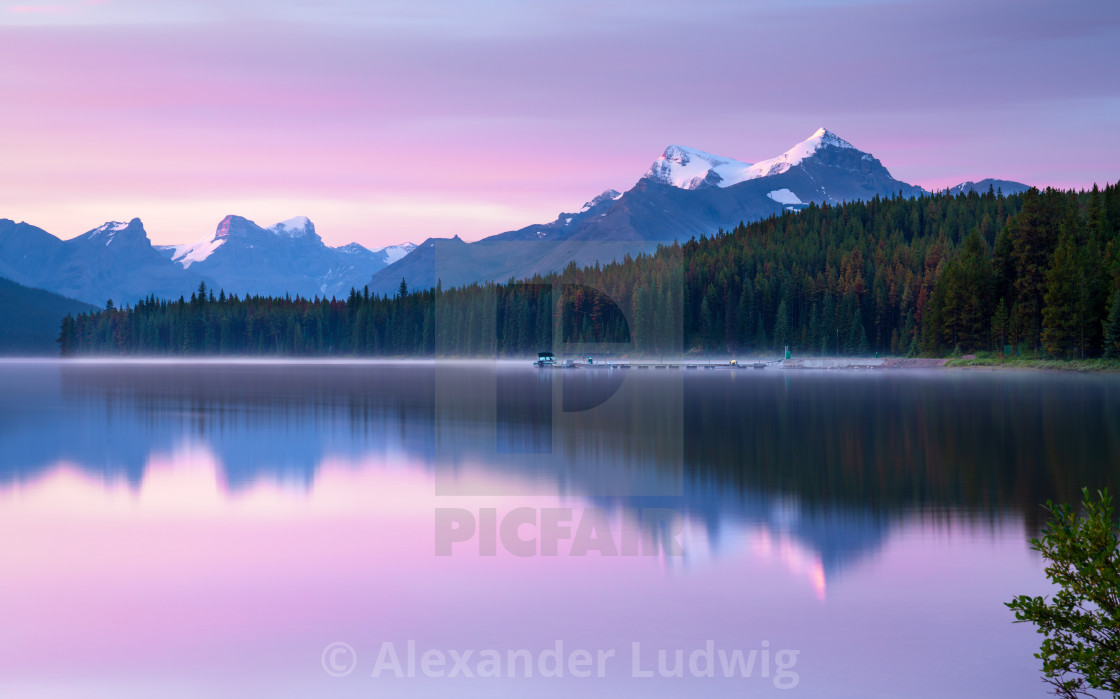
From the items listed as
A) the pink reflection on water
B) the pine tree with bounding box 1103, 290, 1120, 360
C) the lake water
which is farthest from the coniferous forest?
the pink reflection on water

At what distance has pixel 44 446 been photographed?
35125 millimetres

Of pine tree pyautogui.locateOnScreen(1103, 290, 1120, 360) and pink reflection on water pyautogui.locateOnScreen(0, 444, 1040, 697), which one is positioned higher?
pine tree pyautogui.locateOnScreen(1103, 290, 1120, 360)

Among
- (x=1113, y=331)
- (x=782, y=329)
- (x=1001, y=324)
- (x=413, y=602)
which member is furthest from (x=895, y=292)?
(x=413, y=602)

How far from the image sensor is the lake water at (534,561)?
10984 mm

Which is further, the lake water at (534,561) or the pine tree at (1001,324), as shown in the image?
the pine tree at (1001,324)

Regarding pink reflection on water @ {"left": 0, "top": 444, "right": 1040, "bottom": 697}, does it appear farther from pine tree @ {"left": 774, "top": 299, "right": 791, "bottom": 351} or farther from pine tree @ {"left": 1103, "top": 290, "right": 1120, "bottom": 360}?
pine tree @ {"left": 774, "top": 299, "right": 791, "bottom": 351}

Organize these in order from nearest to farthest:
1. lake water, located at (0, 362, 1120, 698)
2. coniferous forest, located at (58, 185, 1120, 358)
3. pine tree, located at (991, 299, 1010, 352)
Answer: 1. lake water, located at (0, 362, 1120, 698)
2. coniferous forest, located at (58, 185, 1120, 358)
3. pine tree, located at (991, 299, 1010, 352)

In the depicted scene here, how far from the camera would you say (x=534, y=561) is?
53.8ft

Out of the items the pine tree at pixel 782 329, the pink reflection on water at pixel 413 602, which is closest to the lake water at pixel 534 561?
the pink reflection on water at pixel 413 602

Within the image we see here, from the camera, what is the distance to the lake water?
11.0m

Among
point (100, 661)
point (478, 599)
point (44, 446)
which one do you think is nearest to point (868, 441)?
point (478, 599)

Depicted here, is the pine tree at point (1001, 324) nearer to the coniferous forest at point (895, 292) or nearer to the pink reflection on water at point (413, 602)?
the coniferous forest at point (895, 292)

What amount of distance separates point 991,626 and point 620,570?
220 inches

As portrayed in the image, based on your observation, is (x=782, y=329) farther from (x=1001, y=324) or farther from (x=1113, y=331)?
(x=1113, y=331)
